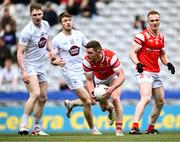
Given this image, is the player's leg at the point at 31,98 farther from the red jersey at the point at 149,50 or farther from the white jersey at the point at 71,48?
the red jersey at the point at 149,50

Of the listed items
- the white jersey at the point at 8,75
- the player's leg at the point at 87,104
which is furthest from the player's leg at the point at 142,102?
the white jersey at the point at 8,75

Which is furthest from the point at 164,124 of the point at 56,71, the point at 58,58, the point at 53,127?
the point at 58,58

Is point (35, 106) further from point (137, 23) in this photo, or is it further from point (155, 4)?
point (155, 4)

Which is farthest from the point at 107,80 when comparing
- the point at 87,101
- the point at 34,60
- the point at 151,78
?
the point at 34,60

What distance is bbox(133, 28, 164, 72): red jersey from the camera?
610 inches

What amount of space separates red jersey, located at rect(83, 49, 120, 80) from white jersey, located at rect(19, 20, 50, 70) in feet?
4.53

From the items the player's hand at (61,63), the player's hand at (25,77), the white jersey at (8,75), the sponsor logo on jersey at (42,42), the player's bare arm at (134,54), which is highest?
the sponsor logo on jersey at (42,42)

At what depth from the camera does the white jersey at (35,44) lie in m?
15.5

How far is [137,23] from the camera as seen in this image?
24453mm

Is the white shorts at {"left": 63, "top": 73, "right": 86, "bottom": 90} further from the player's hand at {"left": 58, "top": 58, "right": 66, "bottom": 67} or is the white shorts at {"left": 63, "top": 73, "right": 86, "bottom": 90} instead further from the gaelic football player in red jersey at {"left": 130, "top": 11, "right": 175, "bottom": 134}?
the gaelic football player in red jersey at {"left": 130, "top": 11, "right": 175, "bottom": 134}

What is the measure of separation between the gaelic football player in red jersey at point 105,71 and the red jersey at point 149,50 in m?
0.82

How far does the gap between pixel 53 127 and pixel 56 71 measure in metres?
3.49

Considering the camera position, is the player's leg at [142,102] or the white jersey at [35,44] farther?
the white jersey at [35,44]

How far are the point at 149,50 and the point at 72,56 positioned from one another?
1690 mm
